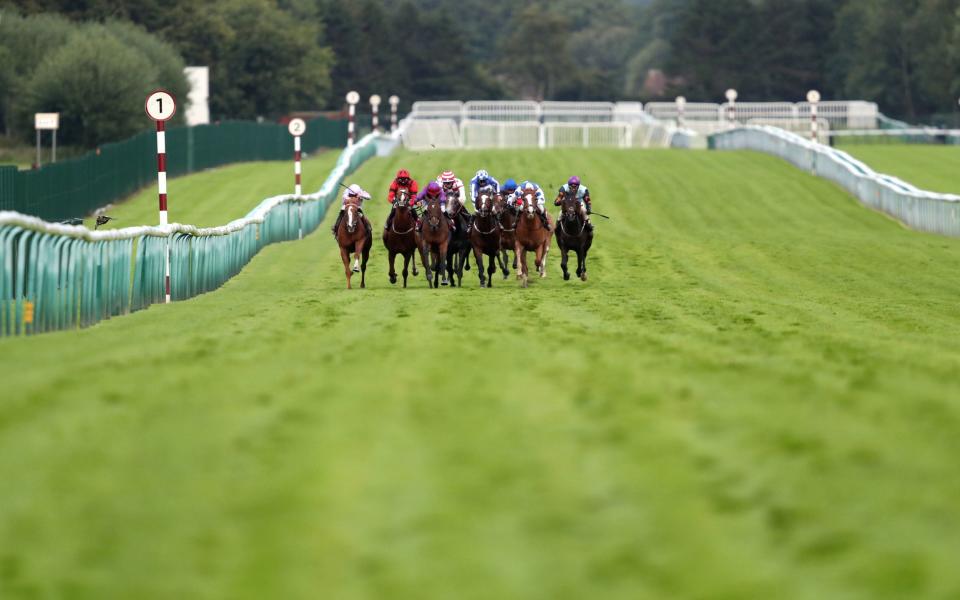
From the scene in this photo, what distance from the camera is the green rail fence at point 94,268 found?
521 inches

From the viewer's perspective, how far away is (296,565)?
638 cm

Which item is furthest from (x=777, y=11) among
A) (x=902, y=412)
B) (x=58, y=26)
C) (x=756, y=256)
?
(x=902, y=412)

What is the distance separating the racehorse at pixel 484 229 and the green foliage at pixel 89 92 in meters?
36.4

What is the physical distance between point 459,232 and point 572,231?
1714mm

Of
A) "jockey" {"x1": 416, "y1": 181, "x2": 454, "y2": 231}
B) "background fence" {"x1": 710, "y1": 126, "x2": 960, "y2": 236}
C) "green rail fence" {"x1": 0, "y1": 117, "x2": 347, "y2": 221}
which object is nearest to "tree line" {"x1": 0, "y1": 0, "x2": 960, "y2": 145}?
"green rail fence" {"x1": 0, "y1": 117, "x2": 347, "y2": 221}

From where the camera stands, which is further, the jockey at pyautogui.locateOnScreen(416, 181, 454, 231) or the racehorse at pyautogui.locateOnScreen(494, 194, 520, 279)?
the racehorse at pyautogui.locateOnScreen(494, 194, 520, 279)

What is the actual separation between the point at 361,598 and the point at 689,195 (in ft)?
123

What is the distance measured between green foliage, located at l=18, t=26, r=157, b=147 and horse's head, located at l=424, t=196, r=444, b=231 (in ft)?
121

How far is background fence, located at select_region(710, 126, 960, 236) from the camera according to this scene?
110ft

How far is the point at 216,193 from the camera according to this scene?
1823 inches

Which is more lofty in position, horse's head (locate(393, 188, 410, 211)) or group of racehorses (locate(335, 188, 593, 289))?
horse's head (locate(393, 188, 410, 211))

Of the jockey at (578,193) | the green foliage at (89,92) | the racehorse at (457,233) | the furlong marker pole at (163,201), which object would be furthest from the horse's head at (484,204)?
the green foliage at (89,92)

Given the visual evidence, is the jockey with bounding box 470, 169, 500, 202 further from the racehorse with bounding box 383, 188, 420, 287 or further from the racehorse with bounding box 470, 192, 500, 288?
the racehorse with bounding box 383, 188, 420, 287

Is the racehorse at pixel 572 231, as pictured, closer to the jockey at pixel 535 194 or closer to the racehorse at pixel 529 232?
the jockey at pixel 535 194
